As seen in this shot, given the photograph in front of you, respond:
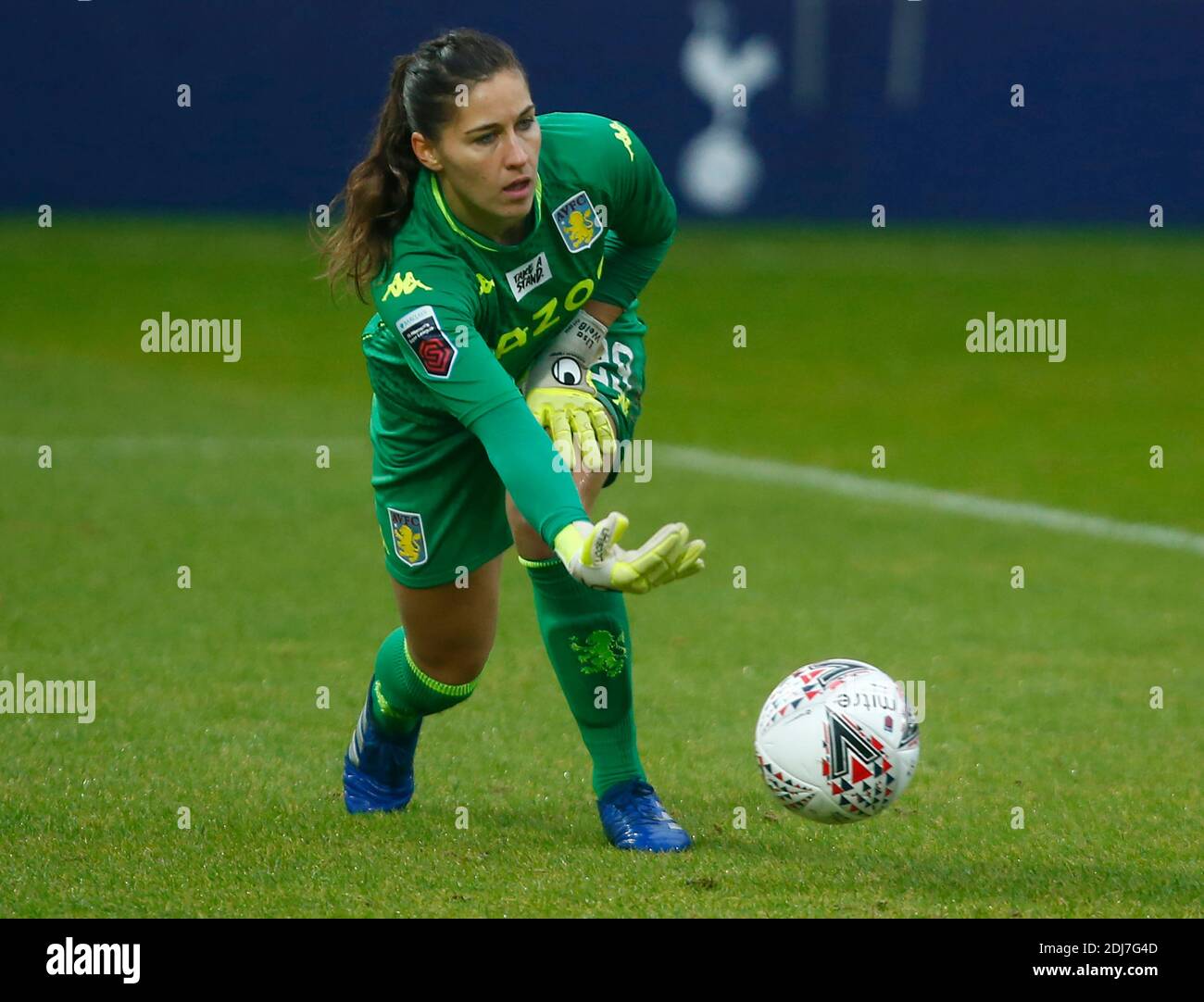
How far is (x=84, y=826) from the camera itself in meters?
4.76

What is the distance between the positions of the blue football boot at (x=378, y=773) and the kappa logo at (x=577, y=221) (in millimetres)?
1387

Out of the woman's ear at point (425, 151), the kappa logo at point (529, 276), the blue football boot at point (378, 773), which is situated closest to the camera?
the woman's ear at point (425, 151)

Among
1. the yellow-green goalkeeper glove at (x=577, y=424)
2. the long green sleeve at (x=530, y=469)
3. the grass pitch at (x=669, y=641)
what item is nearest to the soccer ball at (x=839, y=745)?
the grass pitch at (x=669, y=641)

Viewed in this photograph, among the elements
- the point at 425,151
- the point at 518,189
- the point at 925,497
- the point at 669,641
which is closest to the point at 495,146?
the point at 518,189

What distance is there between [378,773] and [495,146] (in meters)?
1.76

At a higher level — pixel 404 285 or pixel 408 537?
pixel 404 285

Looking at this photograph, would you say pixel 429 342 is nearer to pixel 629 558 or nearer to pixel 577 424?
pixel 577 424

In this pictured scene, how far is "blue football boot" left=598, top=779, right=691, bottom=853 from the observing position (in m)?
4.56

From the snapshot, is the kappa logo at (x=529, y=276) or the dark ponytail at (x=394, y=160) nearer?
the dark ponytail at (x=394, y=160)

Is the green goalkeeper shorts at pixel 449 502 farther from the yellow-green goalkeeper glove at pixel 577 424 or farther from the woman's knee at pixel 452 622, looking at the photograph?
the yellow-green goalkeeper glove at pixel 577 424

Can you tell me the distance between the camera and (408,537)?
479 cm

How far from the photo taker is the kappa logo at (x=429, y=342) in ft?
13.4
